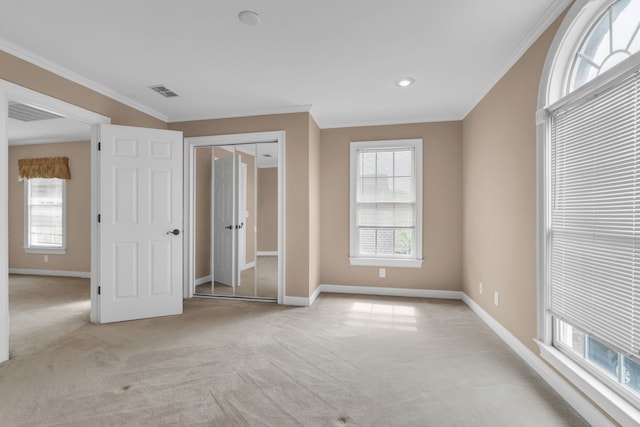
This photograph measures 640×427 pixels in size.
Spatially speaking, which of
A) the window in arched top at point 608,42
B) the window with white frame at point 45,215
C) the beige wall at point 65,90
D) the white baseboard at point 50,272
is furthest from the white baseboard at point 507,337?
the window with white frame at point 45,215

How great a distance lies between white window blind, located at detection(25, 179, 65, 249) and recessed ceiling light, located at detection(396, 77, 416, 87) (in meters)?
6.41

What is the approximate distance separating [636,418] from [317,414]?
5.11 ft

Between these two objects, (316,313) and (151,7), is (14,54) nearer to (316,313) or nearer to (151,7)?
(151,7)

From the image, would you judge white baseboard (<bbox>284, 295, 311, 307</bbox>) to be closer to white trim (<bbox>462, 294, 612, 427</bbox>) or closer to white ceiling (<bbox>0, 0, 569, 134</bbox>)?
white trim (<bbox>462, 294, 612, 427</bbox>)

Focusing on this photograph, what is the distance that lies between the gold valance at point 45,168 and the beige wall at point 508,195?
698 cm

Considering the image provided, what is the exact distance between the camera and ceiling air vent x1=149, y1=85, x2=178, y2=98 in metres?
3.35

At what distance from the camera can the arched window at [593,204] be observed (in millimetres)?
1537

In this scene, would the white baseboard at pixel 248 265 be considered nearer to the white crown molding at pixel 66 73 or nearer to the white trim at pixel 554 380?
the white crown molding at pixel 66 73

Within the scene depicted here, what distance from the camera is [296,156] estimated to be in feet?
13.1

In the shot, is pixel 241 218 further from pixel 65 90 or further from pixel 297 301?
pixel 65 90

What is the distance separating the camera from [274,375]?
2.28 m

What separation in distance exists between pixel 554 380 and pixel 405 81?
281cm

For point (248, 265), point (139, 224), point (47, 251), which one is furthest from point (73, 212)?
point (248, 265)

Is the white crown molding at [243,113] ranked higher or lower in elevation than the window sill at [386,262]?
higher
